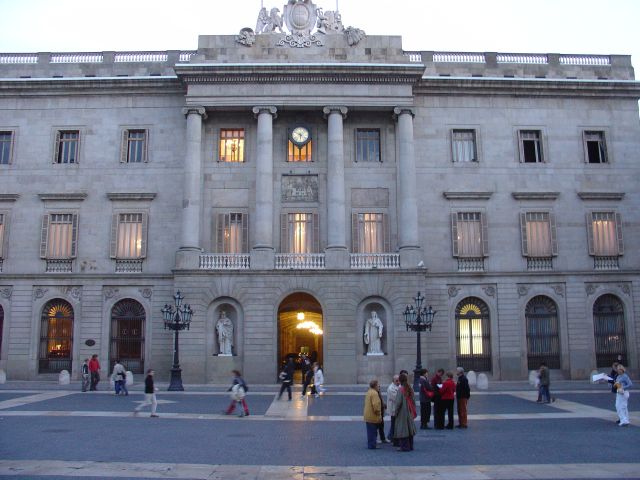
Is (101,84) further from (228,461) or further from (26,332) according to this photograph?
(228,461)

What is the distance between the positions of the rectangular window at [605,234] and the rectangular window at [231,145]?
21.2 meters

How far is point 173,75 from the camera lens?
38250 millimetres

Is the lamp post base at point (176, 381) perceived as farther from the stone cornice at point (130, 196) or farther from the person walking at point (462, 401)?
the person walking at point (462, 401)

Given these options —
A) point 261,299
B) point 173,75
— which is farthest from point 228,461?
point 173,75

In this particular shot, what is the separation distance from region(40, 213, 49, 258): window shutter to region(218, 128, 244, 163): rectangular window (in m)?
10.8

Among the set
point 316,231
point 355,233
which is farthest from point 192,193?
point 355,233

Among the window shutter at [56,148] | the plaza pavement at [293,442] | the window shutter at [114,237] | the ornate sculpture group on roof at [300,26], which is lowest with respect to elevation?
the plaza pavement at [293,442]

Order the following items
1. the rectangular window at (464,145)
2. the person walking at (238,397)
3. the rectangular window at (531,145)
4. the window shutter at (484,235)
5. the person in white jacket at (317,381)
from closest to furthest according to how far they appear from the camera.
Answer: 1. the person walking at (238,397)
2. the person in white jacket at (317,381)
3. the window shutter at (484,235)
4. the rectangular window at (464,145)
5. the rectangular window at (531,145)

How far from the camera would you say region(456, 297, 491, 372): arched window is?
3650 centimetres

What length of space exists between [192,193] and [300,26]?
11994mm

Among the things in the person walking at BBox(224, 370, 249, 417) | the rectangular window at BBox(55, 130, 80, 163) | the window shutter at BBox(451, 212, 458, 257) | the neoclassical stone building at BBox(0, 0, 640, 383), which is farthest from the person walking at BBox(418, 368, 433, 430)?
the rectangular window at BBox(55, 130, 80, 163)

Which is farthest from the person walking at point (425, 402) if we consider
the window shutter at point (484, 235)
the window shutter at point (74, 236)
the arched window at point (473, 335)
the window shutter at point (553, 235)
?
the window shutter at point (74, 236)

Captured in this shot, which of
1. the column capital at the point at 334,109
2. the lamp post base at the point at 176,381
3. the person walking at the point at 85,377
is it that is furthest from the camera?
the column capital at the point at 334,109

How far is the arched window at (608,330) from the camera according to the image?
3688cm
